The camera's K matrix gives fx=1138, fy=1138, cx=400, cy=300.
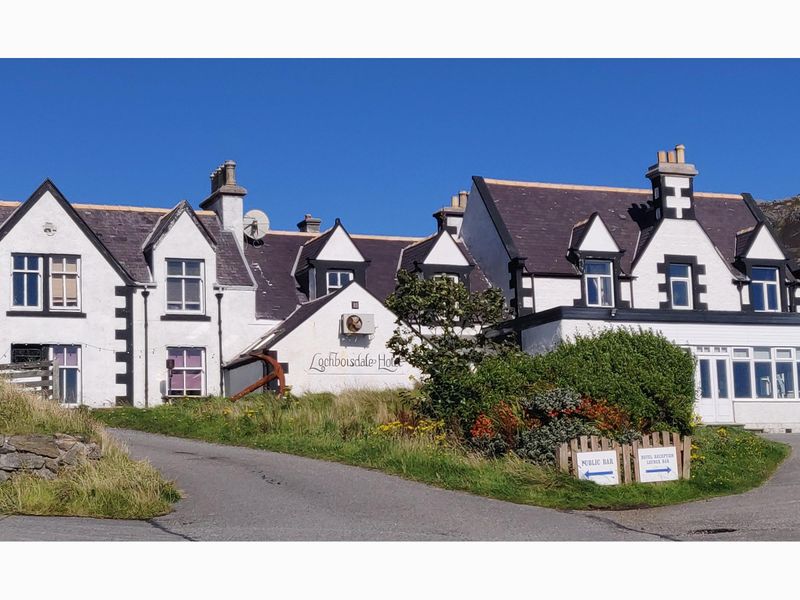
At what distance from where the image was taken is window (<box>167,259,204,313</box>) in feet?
121

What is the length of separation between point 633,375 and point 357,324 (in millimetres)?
15062

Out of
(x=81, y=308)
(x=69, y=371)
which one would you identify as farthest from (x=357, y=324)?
(x=69, y=371)

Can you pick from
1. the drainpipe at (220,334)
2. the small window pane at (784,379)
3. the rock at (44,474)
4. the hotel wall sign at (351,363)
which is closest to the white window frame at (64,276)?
the drainpipe at (220,334)

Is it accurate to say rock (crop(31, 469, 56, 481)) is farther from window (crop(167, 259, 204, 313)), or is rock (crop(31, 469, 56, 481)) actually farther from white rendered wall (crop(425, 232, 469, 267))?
white rendered wall (crop(425, 232, 469, 267))

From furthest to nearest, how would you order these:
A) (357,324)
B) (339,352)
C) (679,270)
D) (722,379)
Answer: (679,270) < (339,352) < (357,324) < (722,379)

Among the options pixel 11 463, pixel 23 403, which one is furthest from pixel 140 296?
pixel 11 463

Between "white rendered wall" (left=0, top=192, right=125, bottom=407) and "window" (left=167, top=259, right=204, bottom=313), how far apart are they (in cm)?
171

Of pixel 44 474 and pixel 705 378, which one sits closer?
pixel 44 474

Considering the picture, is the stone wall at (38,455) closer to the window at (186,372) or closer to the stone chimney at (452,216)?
the window at (186,372)

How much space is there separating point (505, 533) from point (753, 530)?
11.5 ft

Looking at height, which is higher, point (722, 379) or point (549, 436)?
point (722, 379)

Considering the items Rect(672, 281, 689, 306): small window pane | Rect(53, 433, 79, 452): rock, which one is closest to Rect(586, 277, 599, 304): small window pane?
Rect(672, 281, 689, 306): small window pane

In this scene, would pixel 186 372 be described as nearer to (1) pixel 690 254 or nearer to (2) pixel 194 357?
(2) pixel 194 357

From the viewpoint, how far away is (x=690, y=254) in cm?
3909
